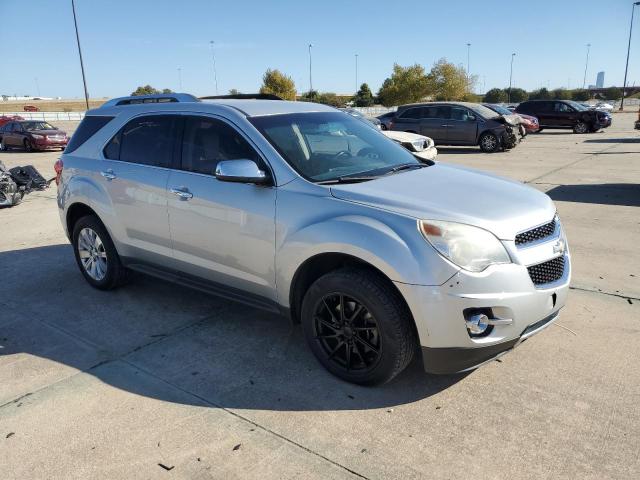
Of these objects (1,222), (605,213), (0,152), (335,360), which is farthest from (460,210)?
(0,152)

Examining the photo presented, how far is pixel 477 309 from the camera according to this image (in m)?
2.87

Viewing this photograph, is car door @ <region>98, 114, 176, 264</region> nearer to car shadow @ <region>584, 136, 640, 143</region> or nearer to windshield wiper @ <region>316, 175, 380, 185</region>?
windshield wiper @ <region>316, 175, 380, 185</region>

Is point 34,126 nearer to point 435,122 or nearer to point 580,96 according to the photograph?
point 435,122

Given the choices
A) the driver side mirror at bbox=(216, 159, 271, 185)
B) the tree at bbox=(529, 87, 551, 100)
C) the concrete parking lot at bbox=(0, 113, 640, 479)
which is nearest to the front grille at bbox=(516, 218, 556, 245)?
the concrete parking lot at bbox=(0, 113, 640, 479)

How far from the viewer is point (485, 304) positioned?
9.31 feet

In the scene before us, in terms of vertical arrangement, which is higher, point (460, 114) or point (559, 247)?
point (460, 114)

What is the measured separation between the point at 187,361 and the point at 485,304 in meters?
2.13

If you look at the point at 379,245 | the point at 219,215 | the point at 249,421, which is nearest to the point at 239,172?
the point at 219,215

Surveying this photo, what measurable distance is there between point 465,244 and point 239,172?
1.52m

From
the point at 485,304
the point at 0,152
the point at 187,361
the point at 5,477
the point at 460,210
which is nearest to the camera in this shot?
the point at 5,477

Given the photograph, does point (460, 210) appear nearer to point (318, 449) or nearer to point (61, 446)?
point (318, 449)

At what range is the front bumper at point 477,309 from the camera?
2.83 meters

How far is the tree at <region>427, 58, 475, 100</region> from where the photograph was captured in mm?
71250

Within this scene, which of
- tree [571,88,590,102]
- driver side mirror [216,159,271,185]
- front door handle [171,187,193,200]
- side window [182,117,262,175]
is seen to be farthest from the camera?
tree [571,88,590,102]
